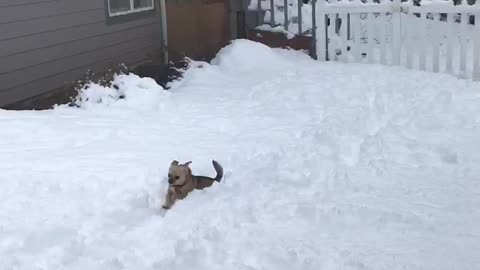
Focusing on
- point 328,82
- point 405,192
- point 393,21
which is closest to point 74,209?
point 405,192

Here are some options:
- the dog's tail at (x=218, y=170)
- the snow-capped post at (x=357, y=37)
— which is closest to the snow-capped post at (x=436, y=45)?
the snow-capped post at (x=357, y=37)

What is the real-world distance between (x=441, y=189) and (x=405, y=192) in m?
0.29

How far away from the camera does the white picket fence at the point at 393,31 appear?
9.27 meters

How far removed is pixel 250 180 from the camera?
5.29 m

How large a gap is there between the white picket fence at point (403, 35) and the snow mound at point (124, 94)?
148 inches

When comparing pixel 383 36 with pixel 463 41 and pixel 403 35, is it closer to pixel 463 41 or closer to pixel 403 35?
pixel 403 35

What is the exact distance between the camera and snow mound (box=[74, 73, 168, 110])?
24.7 feet

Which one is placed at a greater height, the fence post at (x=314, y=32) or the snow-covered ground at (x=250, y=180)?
the fence post at (x=314, y=32)

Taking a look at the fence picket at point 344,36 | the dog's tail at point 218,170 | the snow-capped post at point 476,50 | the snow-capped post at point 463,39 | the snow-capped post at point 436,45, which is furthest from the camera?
the fence picket at point 344,36

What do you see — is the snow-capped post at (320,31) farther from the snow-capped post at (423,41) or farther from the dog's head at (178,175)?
the dog's head at (178,175)

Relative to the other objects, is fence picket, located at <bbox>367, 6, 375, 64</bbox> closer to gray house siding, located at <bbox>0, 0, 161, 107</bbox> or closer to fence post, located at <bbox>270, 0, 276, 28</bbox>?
fence post, located at <bbox>270, 0, 276, 28</bbox>

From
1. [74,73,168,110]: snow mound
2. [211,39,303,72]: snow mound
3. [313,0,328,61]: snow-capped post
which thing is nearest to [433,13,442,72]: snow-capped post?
[313,0,328,61]: snow-capped post

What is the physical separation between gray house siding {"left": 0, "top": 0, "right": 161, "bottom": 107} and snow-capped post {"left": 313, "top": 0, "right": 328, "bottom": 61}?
109 inches

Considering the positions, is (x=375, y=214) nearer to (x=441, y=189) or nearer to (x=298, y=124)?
(x=441, y=189)
